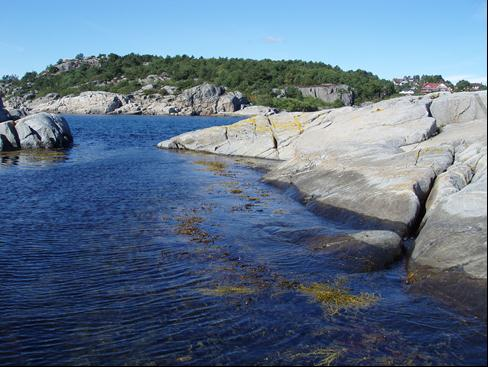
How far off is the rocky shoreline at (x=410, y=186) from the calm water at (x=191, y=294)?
83 cm

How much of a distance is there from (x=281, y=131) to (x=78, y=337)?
31785 mm

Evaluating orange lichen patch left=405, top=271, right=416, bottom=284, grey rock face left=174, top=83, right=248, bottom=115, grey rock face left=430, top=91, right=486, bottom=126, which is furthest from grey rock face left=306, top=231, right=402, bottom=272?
grey rock face left=174, top=83, right=248, bottom=115

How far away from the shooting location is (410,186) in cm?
1706

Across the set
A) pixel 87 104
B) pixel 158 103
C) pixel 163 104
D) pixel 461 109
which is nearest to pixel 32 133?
pixel 461 109

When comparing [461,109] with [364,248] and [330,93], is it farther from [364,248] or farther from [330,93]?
[330,93]

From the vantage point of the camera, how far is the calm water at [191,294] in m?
8.80

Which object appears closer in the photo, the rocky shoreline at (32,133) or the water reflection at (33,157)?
the water reflection at (33,157)

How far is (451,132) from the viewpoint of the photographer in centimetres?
2438

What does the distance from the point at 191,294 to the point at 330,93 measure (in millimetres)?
168499

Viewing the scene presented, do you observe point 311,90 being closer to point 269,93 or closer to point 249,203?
point 269,93

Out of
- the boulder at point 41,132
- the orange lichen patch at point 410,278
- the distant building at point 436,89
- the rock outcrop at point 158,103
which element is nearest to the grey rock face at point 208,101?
the rock outcrop at point 158,103

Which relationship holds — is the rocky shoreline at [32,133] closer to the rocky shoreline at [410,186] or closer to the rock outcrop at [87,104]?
the rocky shoreline at [410,186]

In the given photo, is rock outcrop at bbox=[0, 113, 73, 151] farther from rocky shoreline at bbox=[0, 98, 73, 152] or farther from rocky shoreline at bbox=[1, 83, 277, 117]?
rocky shoreline at bbox=[1, 83, 277, 117]

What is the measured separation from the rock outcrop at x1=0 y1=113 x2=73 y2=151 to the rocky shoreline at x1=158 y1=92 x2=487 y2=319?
2413 centimetres
